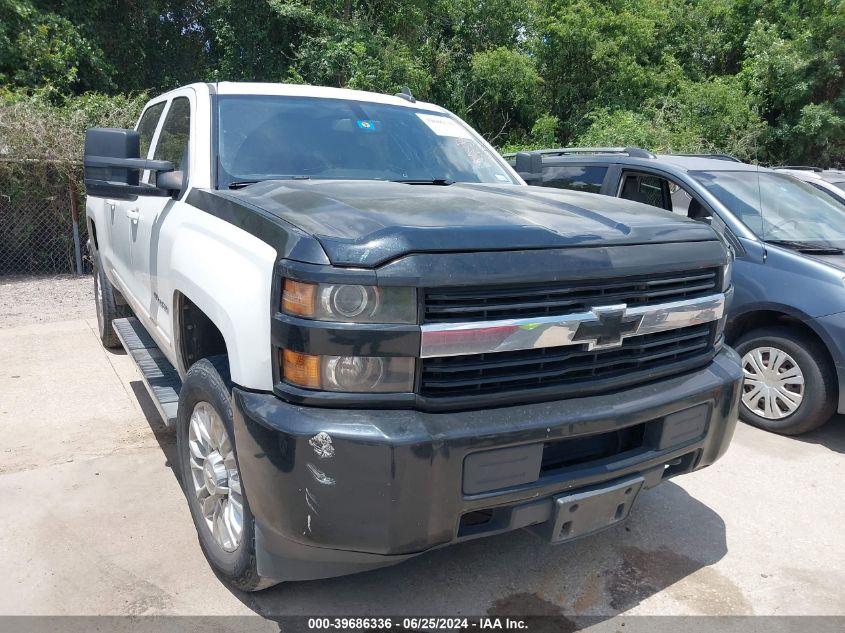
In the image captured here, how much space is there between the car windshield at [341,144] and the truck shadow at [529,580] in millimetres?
1837

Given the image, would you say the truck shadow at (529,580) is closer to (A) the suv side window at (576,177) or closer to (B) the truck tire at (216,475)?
(B) the truck tire at (216,475)

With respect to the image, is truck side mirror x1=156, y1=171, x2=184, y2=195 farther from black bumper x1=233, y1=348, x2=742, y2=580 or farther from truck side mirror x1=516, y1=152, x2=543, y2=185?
truck side mirror x1=516, y1=152, x2=543, y2=185

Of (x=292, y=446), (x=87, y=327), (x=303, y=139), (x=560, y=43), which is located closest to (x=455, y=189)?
(x=303, y=139)

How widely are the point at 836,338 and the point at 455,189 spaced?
2754mm

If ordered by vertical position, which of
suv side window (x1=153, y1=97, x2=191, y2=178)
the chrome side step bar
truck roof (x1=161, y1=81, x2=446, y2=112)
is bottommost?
the chrome side step bar

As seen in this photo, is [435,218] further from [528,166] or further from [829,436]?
[829,436]

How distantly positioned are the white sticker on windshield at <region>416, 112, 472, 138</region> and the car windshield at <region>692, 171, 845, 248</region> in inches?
87.3

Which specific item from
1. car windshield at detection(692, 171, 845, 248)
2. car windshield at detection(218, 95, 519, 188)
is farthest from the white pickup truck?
car windshield at detection(692, 171, 845, 248)

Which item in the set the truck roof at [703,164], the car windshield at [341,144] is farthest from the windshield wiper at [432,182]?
the truck roof at [703,164]

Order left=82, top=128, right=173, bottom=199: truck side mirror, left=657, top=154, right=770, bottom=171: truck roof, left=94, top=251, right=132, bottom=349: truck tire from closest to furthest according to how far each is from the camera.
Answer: left=82, top=128, right=173, bottom=199: truck side mirror → left=94, top=251, right=132, bottom=349: truck tire → left=657, top=154, right=770, bottom=171: truck roof

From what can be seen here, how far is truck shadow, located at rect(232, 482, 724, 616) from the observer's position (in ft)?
8.99

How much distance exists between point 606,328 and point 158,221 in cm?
229

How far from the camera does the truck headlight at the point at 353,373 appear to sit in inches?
83.3

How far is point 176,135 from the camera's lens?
3.86m
